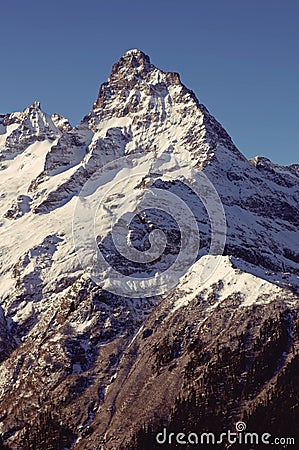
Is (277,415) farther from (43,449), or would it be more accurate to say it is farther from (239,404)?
(43,449)

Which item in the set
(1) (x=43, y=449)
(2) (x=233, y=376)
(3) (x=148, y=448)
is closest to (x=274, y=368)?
(2) (x=233, y=376)

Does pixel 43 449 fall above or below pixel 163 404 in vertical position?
below

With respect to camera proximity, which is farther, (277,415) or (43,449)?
(43,449)

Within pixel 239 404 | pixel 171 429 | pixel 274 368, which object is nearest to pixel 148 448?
pixel 171 429

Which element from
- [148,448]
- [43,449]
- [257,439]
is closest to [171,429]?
[148,448]

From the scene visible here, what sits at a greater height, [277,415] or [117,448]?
[277,415]

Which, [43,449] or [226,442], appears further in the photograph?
[43,449]

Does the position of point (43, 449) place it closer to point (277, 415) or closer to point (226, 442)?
point (226, 442)

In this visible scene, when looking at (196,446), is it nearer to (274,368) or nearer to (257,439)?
(257,439)
